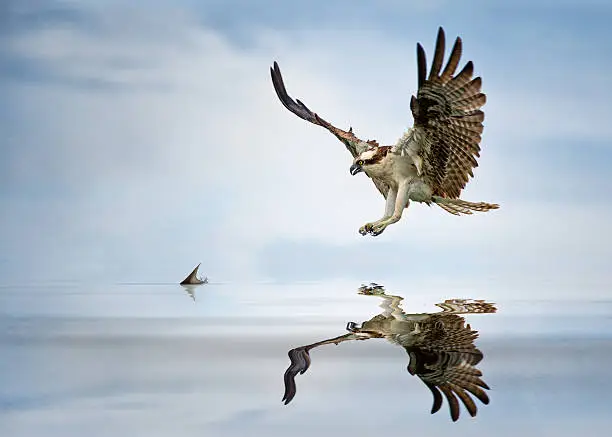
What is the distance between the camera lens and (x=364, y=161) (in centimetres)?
780

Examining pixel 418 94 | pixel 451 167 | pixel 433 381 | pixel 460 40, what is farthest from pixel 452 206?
pixel 433 381

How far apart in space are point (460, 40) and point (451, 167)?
62.3 inches

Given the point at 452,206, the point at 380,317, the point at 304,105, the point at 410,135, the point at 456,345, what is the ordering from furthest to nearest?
the point at 304,105, the point at 452,206, the point at 410,135, the point at 380,317, the point at 456,345

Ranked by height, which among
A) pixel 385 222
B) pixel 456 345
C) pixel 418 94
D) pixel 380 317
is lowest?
pixel 456 345

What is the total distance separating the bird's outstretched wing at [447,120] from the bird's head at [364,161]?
0.48 m

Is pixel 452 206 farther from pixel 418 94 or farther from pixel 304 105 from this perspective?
pixel 304 105

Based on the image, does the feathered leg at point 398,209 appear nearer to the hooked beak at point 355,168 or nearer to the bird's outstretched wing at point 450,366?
the hooked beak at point 355,168

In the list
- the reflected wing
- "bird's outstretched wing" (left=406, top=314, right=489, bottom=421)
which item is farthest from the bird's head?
the reflected wing

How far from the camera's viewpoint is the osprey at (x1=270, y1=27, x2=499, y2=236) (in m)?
6.53

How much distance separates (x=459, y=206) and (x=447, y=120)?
1259 mm

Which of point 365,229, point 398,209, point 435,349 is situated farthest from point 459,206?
point 435,349

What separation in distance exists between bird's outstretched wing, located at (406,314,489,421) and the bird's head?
2625 millimetres

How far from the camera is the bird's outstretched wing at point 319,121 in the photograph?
27.3 ft

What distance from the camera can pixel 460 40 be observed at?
626 cm
